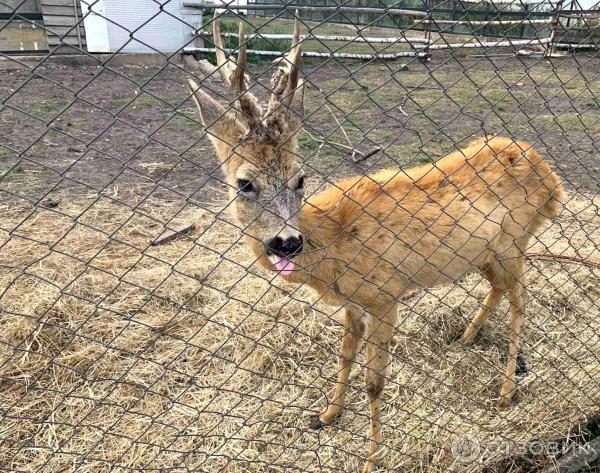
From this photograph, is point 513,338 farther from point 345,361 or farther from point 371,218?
point 371,218

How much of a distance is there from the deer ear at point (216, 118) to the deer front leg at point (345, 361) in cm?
140

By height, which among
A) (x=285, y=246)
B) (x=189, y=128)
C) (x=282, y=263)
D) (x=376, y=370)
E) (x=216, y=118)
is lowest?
(x=189, y=128)

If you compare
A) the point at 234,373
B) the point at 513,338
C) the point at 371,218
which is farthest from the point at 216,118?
the point at 513,338

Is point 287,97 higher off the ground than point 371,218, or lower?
higher

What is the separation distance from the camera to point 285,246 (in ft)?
9.33

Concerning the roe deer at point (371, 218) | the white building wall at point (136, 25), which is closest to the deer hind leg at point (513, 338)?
the roe deer at point (371, 218)

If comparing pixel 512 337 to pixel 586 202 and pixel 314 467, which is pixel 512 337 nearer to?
pixel 314 467

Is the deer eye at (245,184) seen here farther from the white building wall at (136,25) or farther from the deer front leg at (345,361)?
the white building wall at (136,25)

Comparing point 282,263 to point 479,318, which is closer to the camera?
point 282,263

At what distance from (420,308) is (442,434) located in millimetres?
1348

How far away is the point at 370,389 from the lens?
342 cm

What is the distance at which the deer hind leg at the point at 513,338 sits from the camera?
150 inches

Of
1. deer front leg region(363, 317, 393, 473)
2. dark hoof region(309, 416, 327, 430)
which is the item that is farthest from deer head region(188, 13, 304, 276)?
dark hoof region(309, 416, 327, 430)

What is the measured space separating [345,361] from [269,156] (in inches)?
63.2
